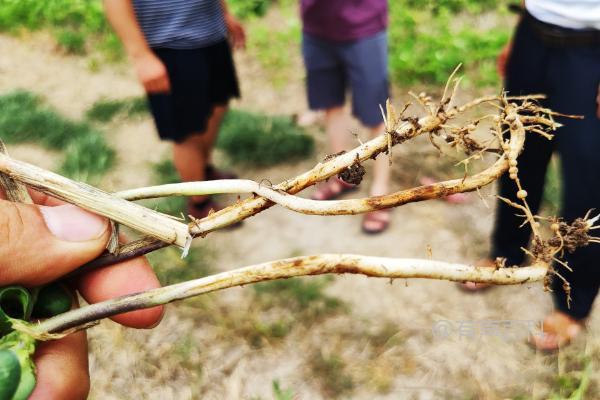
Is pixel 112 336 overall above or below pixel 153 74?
below

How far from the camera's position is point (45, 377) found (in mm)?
1193

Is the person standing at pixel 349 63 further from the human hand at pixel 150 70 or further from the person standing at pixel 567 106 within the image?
the human hand at pixel 150 70

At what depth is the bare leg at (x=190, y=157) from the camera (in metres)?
2.45

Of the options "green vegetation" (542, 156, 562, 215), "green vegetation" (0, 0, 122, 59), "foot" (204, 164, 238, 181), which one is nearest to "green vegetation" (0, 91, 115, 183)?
"foot" (204, 164, 238, 181)

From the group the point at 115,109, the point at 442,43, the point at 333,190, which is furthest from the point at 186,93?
the point at 442,43

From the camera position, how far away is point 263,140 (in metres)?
3.18

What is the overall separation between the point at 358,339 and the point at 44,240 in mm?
Answer: 1288

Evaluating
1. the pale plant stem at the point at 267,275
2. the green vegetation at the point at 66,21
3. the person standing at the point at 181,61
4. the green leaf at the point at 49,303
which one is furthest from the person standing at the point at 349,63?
the green vegetation at the point at 66,21

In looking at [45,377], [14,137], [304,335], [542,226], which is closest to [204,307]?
[304,335]

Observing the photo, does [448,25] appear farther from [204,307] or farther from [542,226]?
[204,307]

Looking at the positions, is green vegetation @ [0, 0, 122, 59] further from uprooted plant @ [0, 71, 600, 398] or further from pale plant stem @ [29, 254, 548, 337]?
pale plant stem @ [29, 254, 548, 337]

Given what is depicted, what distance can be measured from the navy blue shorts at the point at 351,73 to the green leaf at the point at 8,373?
181 cm

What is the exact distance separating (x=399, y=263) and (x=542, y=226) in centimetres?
154

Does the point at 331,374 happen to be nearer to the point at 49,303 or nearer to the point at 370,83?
the point at 49,303
